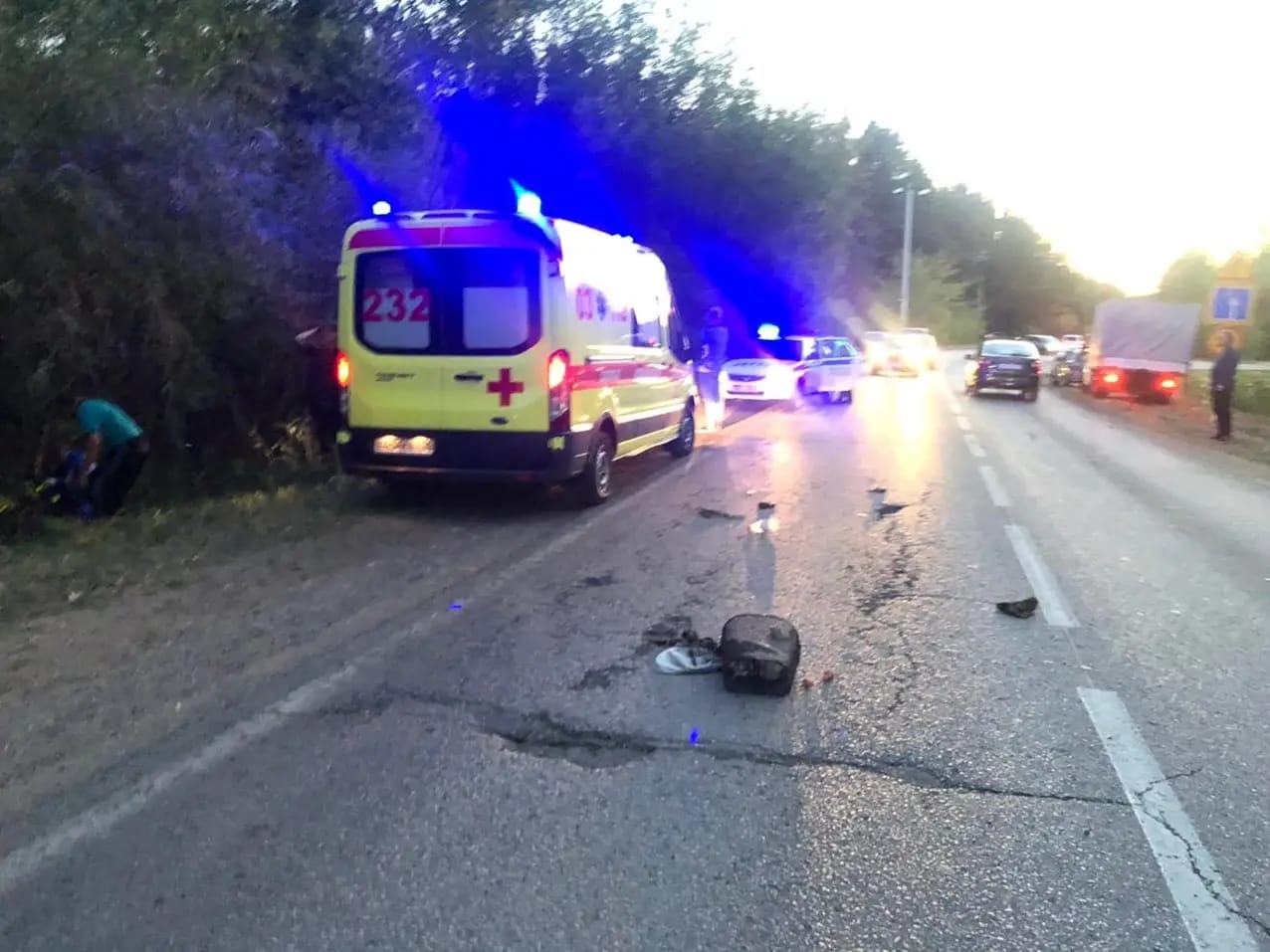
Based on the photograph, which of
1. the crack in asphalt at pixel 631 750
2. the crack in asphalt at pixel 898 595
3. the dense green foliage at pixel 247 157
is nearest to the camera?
the crack in asphalt at pixel 631 750

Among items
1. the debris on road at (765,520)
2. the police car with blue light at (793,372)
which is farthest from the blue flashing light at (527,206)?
the police car with blue light at (793,372)

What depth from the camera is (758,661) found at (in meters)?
5.48

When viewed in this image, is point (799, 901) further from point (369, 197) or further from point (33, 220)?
point (369, 197)

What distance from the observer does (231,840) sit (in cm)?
391

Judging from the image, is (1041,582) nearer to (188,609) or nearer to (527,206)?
(527,206)

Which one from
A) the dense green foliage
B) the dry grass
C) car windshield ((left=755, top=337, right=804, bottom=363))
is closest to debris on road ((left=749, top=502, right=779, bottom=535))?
the dry grass

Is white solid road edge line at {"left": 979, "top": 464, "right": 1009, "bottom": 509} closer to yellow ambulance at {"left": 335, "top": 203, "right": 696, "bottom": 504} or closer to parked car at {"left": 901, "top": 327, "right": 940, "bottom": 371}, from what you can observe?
yellow ambulance at {"left": 335, "top": 203, "right": 696, "bottom": 504}

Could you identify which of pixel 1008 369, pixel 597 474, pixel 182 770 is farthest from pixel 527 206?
pixel 1008 369

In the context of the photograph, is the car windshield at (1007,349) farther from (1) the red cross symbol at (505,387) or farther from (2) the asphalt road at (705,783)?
(1) the red cross symbol at (505,387)

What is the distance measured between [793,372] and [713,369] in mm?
2794

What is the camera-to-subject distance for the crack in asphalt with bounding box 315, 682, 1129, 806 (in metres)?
4.45

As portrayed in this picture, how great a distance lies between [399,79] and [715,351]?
7.33 metres

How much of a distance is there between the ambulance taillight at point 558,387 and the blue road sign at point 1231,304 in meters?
16.1

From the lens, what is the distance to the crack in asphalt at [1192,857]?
3533mm
